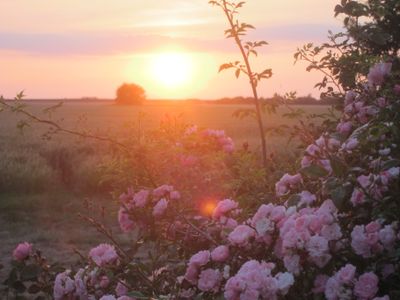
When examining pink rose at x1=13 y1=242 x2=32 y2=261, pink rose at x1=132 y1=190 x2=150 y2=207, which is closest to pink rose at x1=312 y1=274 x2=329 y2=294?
pink rose at x1=132 y1=190 x2=150 y2=207

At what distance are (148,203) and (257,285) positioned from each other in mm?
899

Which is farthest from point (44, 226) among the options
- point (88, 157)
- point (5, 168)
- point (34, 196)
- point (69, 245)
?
point (88, 157)

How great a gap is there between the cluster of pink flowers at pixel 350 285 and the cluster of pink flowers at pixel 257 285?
117mm

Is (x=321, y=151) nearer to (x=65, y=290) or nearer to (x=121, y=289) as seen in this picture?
(x=121, y=289)

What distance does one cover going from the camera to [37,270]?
3.28 metres

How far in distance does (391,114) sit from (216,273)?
780 mm

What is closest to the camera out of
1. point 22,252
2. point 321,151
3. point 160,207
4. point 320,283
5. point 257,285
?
point 257,285

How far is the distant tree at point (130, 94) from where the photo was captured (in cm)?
7950

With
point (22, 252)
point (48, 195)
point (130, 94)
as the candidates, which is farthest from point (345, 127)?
point (130, 94)

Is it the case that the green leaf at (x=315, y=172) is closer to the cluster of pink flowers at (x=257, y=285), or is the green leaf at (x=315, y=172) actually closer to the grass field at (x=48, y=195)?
the cluster of pink flowers at (x=257, y=285)

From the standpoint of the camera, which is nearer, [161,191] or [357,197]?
[357,197]

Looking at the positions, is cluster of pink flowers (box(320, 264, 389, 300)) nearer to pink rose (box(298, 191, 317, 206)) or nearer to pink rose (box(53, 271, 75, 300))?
pink rose (box(298, 191, 317, 206))

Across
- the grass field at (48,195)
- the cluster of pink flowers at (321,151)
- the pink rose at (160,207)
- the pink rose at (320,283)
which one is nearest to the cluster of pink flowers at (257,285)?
the pink rose at (320,283)

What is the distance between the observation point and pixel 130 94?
79812 mm
